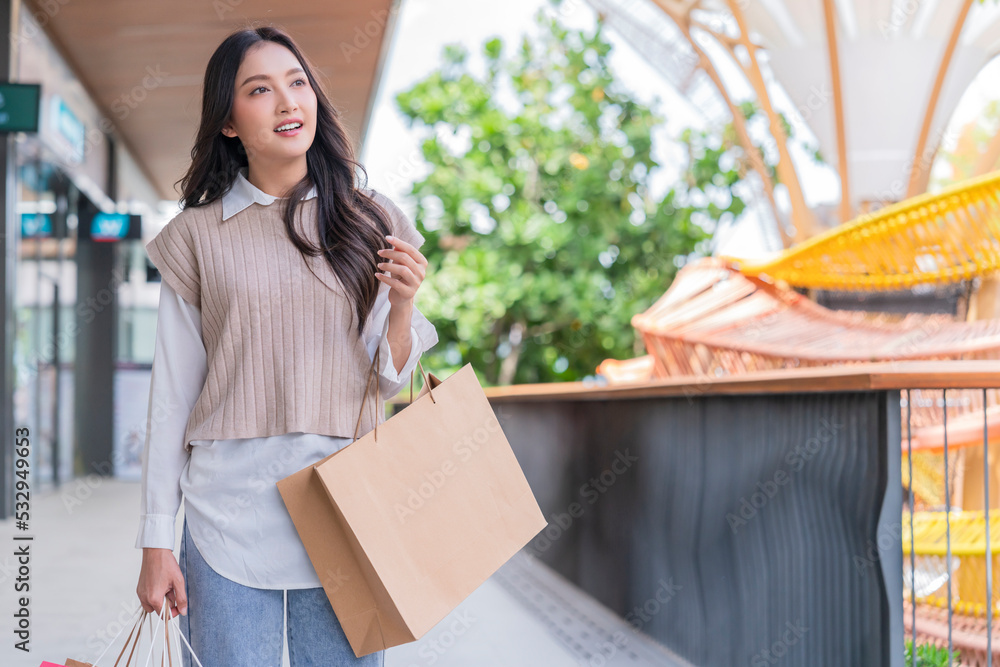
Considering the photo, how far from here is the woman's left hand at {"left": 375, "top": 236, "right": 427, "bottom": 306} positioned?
137 cm

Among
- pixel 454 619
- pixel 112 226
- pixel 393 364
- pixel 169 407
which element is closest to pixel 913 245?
pixel 454 619

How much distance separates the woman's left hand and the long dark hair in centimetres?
7

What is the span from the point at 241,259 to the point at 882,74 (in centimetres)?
1215

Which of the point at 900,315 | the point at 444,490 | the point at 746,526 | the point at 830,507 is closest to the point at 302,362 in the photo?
the point at 444,490

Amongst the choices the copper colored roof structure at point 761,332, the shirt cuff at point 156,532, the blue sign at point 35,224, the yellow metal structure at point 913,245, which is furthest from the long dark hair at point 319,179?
the blue sign at point 35,224

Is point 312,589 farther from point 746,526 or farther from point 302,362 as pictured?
point 746,526

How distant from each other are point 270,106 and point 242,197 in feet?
0.49

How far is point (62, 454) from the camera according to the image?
412 inches

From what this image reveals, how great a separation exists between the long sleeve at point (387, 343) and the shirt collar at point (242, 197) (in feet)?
0.70

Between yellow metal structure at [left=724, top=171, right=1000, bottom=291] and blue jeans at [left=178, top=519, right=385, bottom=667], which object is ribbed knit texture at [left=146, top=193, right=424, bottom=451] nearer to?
blue jeans at [left=178, top=519, right=385, bottom=667]

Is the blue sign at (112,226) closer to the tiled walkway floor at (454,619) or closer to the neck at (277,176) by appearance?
the tiled walkway floor at (454,619)

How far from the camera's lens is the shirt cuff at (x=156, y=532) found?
1.39 metres

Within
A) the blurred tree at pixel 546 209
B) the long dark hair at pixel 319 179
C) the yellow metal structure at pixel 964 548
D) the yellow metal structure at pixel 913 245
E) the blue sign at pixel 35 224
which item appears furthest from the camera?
the blurred tree at pixel 546 209

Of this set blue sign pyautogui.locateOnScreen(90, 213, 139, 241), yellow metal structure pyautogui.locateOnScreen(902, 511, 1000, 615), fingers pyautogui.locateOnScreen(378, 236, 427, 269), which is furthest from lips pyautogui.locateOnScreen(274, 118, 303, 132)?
blue sign pyautogui.locateOnScreen(90, 213, 139, 241)
